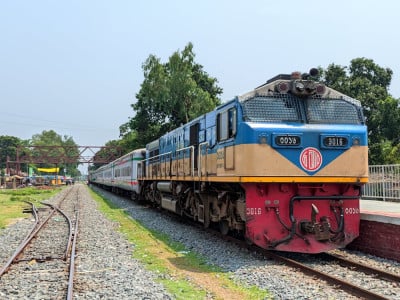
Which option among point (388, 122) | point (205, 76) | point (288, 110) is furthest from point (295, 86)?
point (205, 76)

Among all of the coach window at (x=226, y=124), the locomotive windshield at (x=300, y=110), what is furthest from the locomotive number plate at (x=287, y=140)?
the coach window at (x=226, y=124)

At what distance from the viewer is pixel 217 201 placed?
1126cm

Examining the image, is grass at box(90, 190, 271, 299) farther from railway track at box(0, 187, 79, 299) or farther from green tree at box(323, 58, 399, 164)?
green tree at box(323, 58, 399, 164)

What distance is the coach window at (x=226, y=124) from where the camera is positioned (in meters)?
9.74

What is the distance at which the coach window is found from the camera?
974cm

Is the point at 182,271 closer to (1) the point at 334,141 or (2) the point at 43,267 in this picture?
(2) the point at 43,267

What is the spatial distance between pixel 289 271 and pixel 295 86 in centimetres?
377

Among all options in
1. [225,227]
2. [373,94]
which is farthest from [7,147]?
[225,227]

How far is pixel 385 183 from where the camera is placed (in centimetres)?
1675

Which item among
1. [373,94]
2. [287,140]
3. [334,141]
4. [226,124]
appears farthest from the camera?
[373,94]

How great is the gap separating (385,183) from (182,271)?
423 inches

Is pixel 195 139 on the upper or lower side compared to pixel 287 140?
upper

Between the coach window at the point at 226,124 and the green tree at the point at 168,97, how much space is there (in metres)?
29.5

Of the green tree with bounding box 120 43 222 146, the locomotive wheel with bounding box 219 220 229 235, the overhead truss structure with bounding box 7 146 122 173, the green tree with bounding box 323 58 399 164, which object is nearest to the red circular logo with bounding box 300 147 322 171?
the locomotive wheel with bounding box 219 220 229 235
